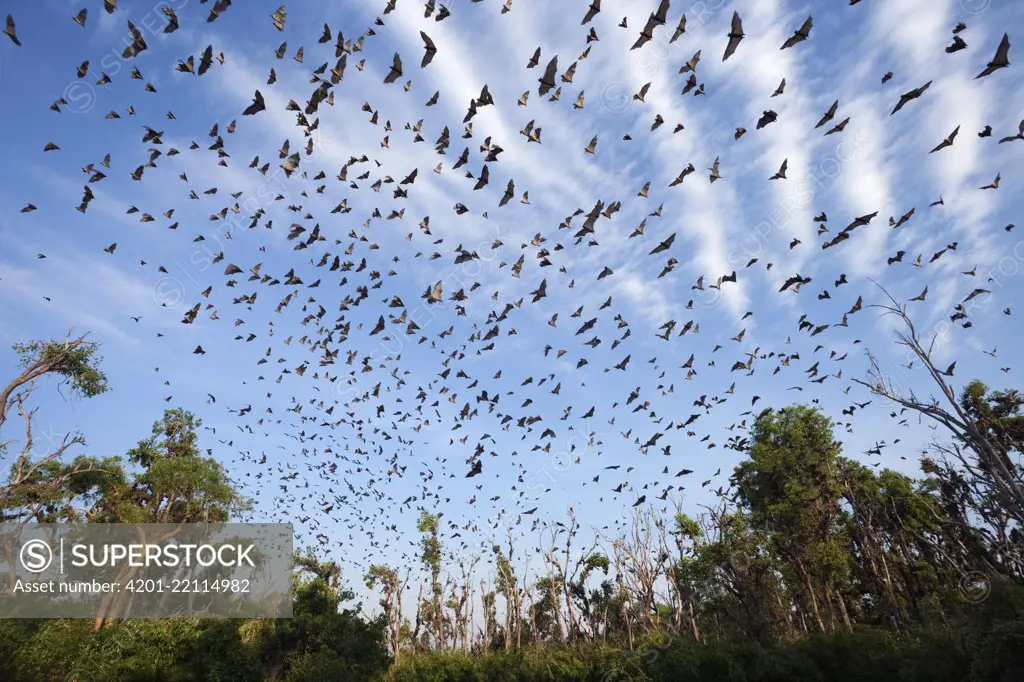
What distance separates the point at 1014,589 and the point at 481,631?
45748 millimetres

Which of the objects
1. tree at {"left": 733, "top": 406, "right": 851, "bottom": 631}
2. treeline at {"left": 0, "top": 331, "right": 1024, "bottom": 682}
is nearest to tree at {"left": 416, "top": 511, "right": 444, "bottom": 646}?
treeline at {"left": 0, "top": 331, "right": 1024, "bottom": 682}

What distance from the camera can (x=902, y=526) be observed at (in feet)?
109

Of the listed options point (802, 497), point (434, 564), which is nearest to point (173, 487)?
point (434, 564)

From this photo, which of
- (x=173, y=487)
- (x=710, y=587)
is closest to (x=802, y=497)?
(x=710, y=587)

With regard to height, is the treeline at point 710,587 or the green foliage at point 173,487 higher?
the green foliage at point 173,487

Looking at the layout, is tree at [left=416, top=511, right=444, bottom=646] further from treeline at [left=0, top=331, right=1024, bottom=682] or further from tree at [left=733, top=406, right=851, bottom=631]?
tree at [left=733, top=406, right=851, bottom=631]

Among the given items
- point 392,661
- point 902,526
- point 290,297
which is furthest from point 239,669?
point 902,526

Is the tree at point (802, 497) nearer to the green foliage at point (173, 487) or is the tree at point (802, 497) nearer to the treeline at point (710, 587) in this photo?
the treeline at point (710, 587)

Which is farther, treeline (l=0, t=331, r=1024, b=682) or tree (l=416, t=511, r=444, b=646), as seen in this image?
tree (l=416, t=511, r=444, b=646)

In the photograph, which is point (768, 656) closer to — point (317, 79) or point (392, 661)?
point (317, 79)

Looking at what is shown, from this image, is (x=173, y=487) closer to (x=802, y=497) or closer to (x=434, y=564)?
(x=434, y=564)

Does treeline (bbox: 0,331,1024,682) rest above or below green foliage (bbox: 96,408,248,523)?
below

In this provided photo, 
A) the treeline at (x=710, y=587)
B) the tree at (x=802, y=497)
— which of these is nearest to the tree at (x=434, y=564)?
the treeline at (x=710, y=587)

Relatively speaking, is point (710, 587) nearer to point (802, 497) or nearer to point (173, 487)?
point (802, 497)
